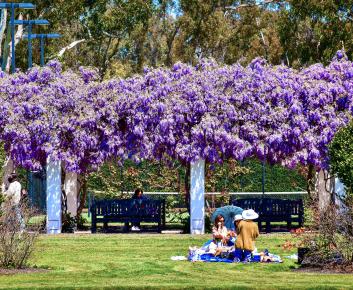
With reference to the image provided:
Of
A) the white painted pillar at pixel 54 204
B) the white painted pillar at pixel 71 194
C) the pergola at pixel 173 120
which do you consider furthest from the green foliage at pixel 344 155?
the white painted pillar at pixel 71 194

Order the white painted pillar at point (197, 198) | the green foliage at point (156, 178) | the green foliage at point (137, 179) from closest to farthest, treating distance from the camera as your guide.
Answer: the white painted pillar at point (197, 198)
the green foliage at point (156, 178)
the green foliage at point (137, 179)

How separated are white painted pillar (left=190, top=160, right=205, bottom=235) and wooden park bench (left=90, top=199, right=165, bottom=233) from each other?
34.9 inches

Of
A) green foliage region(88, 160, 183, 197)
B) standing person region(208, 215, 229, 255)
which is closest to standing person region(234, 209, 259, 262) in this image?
standing person region(208, 215, 229, 255)

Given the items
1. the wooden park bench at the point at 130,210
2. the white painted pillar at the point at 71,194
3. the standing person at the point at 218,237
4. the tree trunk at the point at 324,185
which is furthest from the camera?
the white painted pillar at the point at 71,194

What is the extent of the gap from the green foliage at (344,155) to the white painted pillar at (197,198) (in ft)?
32.5

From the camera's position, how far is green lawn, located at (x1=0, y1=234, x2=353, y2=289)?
1700cm

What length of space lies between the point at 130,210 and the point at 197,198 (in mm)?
1955

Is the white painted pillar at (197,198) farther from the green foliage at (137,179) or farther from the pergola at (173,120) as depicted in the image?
the green foliage at (137,179)

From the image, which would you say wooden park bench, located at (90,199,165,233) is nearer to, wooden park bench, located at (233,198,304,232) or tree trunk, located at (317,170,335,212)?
wooden park bench, located at (233,198,304,232)

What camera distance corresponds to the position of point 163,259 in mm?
21875

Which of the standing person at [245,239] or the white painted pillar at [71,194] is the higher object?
the white painted pillar at [71,194]

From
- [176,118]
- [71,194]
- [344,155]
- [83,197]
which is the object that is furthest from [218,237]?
[83,197]

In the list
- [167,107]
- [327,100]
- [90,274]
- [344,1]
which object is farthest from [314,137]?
[344,1]

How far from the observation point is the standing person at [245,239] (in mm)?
20875
